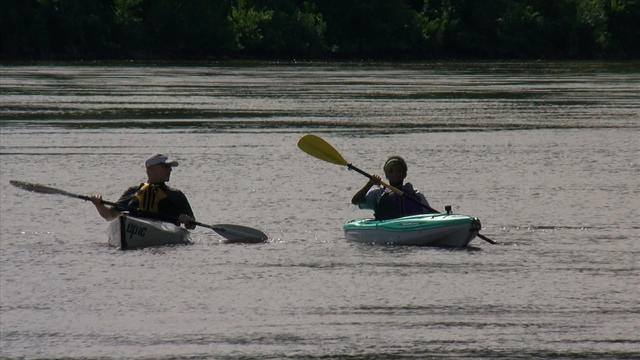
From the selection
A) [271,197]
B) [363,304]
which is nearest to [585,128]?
[271,197]

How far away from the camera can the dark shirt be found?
1526 cm

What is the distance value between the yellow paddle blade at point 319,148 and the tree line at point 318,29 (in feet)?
261

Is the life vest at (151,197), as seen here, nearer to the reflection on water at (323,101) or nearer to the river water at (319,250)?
the river water at (319,250)

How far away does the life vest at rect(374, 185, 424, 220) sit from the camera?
15508 mm

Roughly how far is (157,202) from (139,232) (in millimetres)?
438

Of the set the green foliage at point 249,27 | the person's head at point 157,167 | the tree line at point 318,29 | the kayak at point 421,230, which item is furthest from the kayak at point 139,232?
the green foliage at point 249,27

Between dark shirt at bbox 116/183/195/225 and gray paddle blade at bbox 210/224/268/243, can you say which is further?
gray paddle blade at bbox 210/224/268/243

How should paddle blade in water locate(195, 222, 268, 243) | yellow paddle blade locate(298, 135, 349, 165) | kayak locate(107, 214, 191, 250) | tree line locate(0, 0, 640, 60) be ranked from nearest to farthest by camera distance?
kayak locate(107, 214, 191, 250)
paddle blade in water locate(195, 222, 268, 243)
yellow paddle blade locate(298, 135, 349, 165)
tree line locate(0, 0, 640, 60)

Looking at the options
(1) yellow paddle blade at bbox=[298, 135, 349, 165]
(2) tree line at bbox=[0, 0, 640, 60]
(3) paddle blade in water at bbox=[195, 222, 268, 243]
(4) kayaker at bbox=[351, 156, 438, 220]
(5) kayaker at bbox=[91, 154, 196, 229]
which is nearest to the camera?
(5) kayaker at bbox=[91, 154, 196, 229]

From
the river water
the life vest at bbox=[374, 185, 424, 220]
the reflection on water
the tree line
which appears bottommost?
the tree line

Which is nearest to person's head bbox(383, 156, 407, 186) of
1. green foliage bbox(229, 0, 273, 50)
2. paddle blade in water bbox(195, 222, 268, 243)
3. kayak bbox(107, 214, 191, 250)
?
paddle blade in water bbox(195, 222, 268, 243)

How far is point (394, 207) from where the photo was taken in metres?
15.6

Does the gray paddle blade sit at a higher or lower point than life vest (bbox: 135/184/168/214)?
lower

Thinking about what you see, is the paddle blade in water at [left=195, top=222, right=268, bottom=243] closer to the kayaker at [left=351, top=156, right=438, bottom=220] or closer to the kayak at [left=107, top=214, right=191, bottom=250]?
the kayak at [left=107, top=214, right=191, bottom=250]
